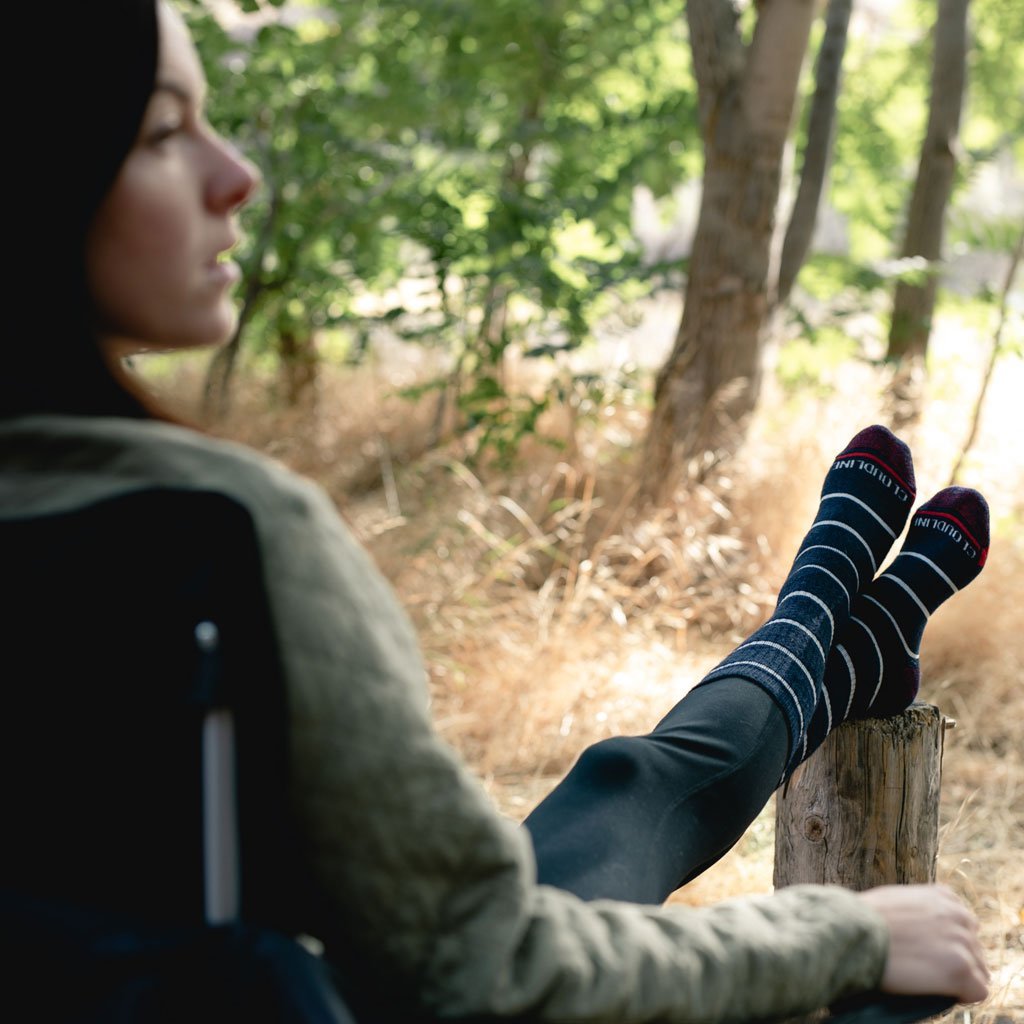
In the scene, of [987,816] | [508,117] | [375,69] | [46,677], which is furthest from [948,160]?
[46,677]

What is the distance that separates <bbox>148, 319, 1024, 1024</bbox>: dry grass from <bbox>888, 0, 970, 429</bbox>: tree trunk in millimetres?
610

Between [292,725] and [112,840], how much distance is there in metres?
0.15

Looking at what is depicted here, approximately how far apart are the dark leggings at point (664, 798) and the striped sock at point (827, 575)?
0.04 metres

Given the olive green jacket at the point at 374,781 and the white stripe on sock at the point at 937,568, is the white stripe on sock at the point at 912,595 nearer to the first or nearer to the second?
the white stripe on sock at the point at 937,568

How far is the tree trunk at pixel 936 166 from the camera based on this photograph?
548 cm

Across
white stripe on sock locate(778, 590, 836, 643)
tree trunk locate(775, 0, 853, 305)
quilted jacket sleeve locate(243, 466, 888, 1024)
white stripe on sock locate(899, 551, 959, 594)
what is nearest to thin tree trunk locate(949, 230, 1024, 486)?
tree trunk locate(775, 0, 853, 305)

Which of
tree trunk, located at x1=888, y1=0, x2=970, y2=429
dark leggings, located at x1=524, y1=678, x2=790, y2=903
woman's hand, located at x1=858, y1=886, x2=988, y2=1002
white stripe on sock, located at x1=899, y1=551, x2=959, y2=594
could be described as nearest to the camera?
woman's hand, located at x1=858, y1=886, x2=988, y2=1002

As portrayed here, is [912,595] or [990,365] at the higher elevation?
[990,365]

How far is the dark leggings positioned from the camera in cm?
132

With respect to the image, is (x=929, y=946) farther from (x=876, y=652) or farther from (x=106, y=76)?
(x=106, y=76)

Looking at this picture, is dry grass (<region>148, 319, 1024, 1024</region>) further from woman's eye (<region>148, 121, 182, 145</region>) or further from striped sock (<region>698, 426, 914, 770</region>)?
woman's eye (<region>148, 121, 182, 145</region>)

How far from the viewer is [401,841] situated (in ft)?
2.95

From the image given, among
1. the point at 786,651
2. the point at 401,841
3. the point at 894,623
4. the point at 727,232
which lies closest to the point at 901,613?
the point at 894,623

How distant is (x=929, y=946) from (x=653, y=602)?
9.03ft
